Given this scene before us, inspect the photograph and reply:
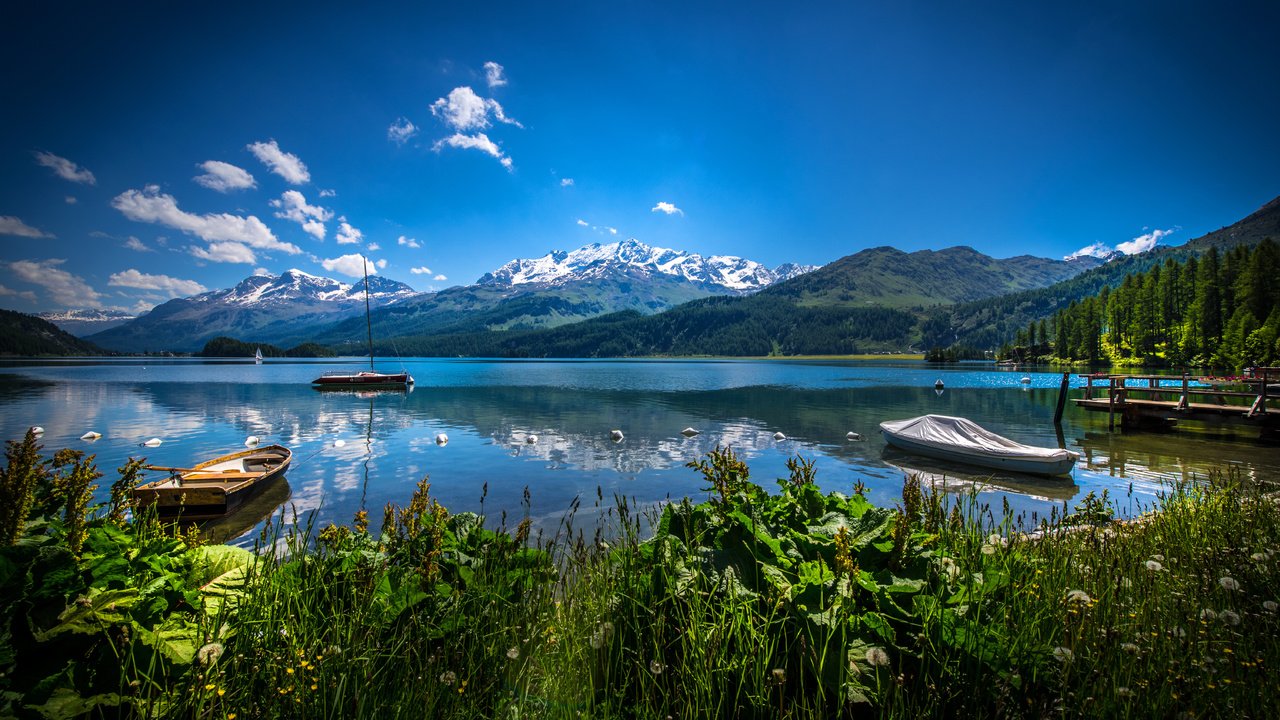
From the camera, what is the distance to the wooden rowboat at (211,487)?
1452 cm

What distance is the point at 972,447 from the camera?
23.3 meters

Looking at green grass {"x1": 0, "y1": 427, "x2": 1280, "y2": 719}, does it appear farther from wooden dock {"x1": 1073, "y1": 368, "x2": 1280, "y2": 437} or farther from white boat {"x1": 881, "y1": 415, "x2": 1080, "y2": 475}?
wooden dock {"x1": 1073, "y1": 368, "x2": 1280, "y2": 437}

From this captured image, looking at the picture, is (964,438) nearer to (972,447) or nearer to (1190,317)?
(972,447)

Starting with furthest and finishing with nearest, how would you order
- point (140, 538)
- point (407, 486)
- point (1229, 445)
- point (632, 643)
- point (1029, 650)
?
1. point (1229, 445)
2. point (407, 486)
3. point (632, 643)
4. point (140, 538)
5. point (1029, 650)

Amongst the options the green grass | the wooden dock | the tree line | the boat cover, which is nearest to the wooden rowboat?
the green grass

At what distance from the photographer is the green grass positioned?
2.65 meters

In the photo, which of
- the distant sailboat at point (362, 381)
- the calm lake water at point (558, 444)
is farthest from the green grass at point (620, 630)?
the distant sailboat at point (362, 381)

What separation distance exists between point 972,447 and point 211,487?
2896 cm

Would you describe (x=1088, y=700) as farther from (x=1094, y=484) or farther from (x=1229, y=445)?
(x=1229, y=445)

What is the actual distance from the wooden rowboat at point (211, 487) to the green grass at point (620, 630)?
13.5m

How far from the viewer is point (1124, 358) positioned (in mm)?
128625

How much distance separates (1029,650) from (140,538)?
5866 millimetres

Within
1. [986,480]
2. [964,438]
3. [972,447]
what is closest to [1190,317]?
[964,438]

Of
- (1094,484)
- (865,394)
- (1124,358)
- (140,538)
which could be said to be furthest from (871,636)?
(1124,358)
